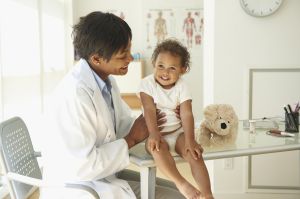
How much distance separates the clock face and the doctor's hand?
60.3 inches

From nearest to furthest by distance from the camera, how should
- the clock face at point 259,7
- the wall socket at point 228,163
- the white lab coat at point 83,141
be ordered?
1. the white lab coat at point 83,141
2. the clock face at point 259,7
3. the wall socket at point 228,163

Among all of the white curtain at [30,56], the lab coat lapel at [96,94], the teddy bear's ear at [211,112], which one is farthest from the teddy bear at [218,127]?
the white curtain at [30,56]

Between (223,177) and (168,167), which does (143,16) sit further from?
(168,167)

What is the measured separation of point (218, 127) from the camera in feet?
5.87

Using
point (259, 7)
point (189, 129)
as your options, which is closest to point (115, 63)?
point (189, 129)

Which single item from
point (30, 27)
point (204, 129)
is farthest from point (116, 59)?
point (30, 27)

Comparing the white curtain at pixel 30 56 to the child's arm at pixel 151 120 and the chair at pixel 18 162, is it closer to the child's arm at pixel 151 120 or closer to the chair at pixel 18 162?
the chair at pixel 18 162

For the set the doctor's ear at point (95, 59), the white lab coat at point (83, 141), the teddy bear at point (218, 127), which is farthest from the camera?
the teddy bear at point (218, 127)

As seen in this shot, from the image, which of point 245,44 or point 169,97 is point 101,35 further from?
point 245,44

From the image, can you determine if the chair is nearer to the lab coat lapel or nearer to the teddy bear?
the lab coat lapel

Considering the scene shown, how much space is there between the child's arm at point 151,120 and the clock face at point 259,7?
4.73 ft

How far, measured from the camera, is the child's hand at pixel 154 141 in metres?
1.48

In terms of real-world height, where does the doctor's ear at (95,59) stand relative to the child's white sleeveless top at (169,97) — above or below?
above

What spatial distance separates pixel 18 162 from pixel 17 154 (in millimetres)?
37
